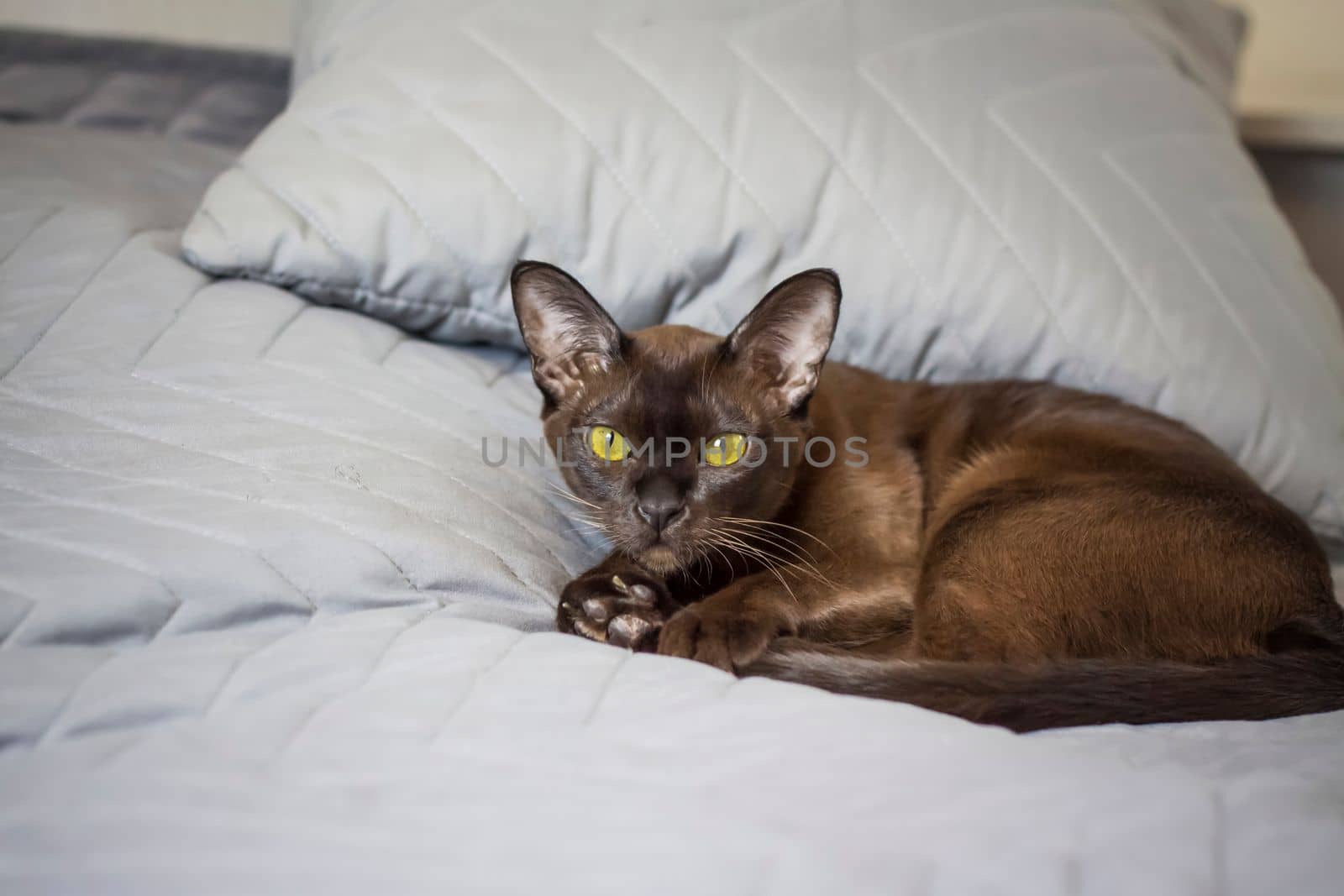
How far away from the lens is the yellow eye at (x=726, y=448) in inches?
51.3

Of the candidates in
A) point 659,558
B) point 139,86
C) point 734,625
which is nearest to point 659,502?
point 659,558

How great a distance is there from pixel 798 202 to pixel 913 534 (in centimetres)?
52

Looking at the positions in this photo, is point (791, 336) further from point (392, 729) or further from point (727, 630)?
point (392, 729)

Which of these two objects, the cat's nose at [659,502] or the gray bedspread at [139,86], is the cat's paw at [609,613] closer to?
the cat's nose at [659,502]

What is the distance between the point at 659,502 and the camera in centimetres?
123

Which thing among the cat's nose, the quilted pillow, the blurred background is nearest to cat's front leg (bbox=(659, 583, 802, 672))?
the cat's nose

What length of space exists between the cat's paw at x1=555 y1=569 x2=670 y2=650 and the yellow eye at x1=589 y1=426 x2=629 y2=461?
17 cm

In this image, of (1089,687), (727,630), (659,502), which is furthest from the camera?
(659,502)

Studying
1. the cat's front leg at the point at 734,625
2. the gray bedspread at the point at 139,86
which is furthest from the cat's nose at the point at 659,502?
the gray bedspread at the point at 139,86

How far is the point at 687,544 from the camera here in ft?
4.13

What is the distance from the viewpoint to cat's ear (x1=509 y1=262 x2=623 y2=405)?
4.28 feet

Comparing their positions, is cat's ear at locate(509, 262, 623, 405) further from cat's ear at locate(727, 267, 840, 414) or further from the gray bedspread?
the gray bedspread

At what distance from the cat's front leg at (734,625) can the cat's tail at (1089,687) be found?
0.07 m

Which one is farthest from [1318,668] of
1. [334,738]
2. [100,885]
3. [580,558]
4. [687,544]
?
[100,885]
